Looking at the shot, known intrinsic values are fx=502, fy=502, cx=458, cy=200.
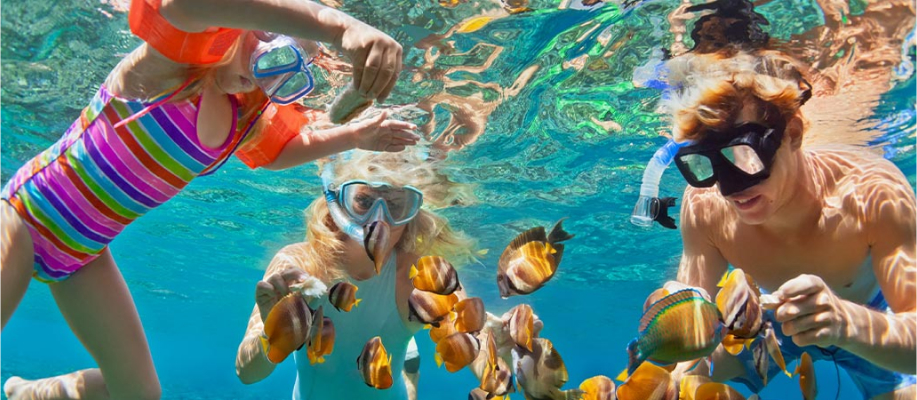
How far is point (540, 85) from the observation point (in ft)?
31.2

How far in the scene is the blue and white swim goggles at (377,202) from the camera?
21.2ft

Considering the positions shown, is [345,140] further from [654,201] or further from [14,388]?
[14,388]

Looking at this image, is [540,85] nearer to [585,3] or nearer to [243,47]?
[585,3]

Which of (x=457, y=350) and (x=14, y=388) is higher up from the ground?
(x=457, y=350)

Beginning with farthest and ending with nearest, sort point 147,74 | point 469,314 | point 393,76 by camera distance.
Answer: point 469,314 < point 147,74 < point 393,76

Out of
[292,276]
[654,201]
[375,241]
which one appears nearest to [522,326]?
[375,241]

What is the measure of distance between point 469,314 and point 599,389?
107 cm

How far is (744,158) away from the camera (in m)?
4.73

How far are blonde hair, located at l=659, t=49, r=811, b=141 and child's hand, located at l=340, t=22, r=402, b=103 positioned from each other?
147 inches

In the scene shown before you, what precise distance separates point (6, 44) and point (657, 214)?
1147cm

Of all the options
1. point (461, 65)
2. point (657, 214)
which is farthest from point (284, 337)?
point (461, 65)

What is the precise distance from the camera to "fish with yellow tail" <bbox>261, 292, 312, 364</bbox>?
333 cm

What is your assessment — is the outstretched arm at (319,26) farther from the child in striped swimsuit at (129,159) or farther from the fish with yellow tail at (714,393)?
the fish with yellow tail at (714,393)

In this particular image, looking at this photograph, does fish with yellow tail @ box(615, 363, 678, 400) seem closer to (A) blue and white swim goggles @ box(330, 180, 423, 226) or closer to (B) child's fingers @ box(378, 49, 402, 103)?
(B) child's fingers @ box(378, 49, 402, 103)
